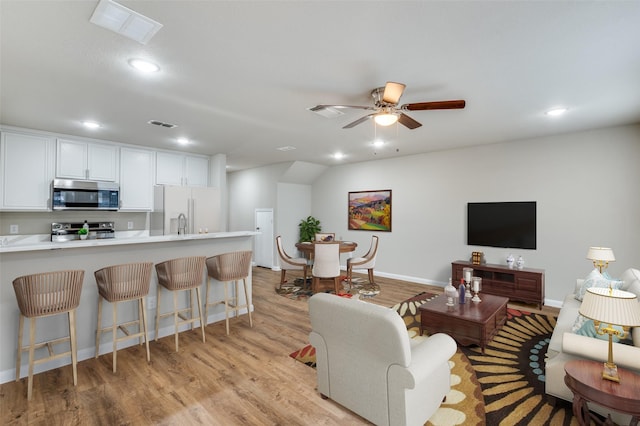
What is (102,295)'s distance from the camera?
2.93 m

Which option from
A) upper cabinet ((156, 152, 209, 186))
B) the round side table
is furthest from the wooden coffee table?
upper cabinet ((156, 152, 209, 186))

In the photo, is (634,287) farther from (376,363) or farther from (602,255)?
(376,363)

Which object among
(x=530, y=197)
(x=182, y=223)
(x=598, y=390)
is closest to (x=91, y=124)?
(x=182, y=223)

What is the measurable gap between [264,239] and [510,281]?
214 inches

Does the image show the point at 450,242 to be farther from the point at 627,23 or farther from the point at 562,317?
the point at 627,23

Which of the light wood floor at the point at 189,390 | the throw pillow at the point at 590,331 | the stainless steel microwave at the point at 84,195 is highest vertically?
the stainless steel microwave at the point at 84,195

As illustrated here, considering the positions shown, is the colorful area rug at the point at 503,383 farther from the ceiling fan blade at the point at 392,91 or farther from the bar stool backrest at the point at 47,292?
the ceiling fan blade at the point at 392,91

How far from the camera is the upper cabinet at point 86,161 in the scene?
4.65 m

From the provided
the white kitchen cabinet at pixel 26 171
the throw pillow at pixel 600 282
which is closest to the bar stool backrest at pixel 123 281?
the white kitchen cabinet at pixel 26 171

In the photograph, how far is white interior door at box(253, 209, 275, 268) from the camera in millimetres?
7699

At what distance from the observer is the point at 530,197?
500 cm

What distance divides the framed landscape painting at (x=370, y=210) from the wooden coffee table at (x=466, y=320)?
3289mm

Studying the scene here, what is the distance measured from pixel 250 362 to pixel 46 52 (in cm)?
307

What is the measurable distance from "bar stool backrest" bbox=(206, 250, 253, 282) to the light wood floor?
71 cm
